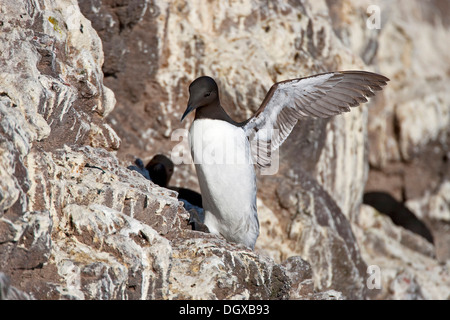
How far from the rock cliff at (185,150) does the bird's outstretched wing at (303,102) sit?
55.2 inches

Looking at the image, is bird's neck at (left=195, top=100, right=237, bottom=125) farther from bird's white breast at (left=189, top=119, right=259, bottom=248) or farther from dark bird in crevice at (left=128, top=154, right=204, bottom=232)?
dark bird in crevice at (left=128, top=154, right=204, bottom=232)

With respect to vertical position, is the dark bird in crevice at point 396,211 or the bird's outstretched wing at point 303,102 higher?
the bird's outstretched wing at point 303,102

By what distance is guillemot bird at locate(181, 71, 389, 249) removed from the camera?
7.62m

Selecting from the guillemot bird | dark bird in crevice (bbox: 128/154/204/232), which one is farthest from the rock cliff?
the guillemot bird

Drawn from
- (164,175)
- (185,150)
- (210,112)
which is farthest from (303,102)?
(185,150)

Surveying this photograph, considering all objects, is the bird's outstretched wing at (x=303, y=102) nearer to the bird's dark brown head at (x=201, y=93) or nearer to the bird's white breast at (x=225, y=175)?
the bird's white breast at (x=225, y=175)

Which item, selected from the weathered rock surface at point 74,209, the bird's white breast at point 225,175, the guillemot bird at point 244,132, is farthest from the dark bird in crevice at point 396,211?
the bird's white breast at point 225,175

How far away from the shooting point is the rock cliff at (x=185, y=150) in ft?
20.0

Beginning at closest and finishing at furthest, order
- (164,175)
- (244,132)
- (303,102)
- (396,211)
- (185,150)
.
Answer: (244,132) < (303,102) < (164,175) < (185,150) < (396,211)

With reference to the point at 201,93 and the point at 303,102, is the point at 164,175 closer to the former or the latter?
the point at 201,93

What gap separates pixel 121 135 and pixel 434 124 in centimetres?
746

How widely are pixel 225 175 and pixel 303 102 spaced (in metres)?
1.43

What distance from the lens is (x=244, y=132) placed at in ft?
26.4

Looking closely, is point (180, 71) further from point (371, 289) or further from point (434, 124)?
point (434, 124)
